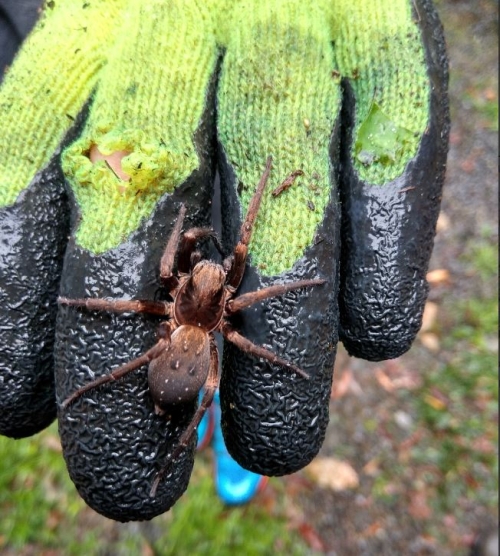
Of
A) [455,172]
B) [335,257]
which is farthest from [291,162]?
[455,172]

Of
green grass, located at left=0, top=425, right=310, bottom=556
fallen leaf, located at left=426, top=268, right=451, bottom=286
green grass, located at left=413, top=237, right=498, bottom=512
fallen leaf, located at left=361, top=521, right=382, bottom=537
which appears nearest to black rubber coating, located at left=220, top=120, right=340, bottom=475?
green grass, located at left=0, top=425, right=310, bottom=556

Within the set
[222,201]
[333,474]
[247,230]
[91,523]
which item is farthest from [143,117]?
[333,474]

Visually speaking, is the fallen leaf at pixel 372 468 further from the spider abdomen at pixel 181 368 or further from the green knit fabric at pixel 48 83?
the green knit fabric at pixel 48 83

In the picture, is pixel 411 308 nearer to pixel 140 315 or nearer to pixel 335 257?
pixel 335 257

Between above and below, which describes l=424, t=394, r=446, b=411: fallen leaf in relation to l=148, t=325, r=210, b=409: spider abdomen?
below

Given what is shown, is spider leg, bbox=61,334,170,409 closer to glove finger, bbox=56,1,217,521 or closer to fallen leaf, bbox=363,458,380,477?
glove finger, bbox=56,1,217,521

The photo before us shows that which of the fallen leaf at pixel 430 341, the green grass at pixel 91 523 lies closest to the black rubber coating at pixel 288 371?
the green grass at pixel 91 523
